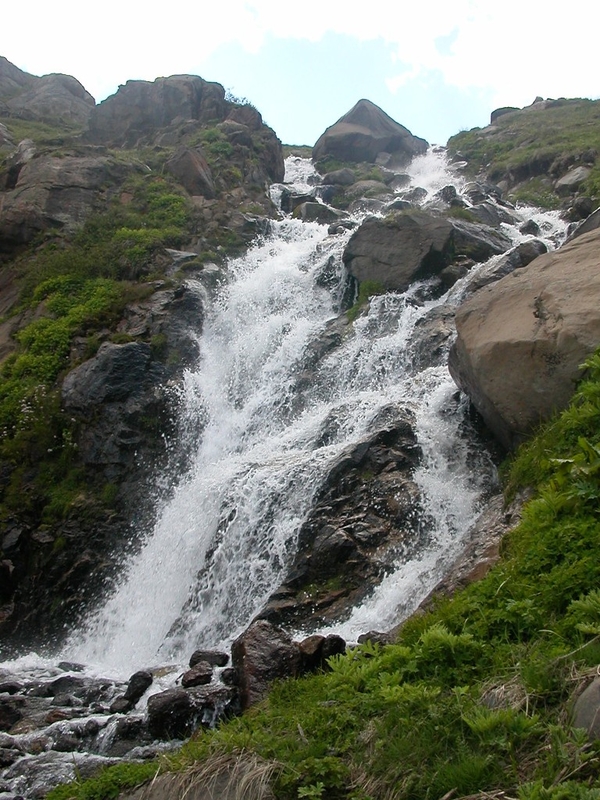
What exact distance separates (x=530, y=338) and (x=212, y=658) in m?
6.35

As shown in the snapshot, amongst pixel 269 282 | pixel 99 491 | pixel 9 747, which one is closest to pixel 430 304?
pixel 269 282

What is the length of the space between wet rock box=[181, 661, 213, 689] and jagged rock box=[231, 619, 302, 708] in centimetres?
57

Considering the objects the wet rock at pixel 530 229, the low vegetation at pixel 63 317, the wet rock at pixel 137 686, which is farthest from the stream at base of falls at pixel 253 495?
the wet rock at pixel 530 229

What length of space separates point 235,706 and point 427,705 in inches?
145

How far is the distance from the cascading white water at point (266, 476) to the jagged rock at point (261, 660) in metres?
1.79

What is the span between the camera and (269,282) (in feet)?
76.9

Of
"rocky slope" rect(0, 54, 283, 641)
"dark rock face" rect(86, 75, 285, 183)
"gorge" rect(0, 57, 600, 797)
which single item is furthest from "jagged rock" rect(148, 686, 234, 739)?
"dark rock face" rect(86, 75, 285, 183)

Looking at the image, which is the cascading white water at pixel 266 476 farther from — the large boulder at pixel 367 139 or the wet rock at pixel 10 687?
the large boulder at pixel 367 139

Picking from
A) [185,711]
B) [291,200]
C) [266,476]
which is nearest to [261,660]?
[185,711]

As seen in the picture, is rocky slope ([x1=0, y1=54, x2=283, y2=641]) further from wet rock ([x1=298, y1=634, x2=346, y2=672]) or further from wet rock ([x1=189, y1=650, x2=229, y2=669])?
wet rock ([x1=298, y1=634, x2=346, y2=672])

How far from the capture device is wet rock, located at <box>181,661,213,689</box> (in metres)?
8.46

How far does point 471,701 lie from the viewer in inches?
176

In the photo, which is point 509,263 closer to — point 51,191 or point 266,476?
point 266,476

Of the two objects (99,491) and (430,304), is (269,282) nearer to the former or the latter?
(430,304)
